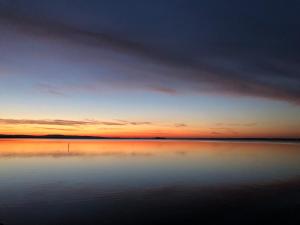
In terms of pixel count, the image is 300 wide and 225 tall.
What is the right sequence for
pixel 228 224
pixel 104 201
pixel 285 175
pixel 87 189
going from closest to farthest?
pixel 228 224
pixel 104 201
pixel 87 189
pixel 285 175

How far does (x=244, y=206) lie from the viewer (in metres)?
23.7

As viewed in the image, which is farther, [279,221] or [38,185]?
[38,185]

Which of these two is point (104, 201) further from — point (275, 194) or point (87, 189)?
point (275, 194)

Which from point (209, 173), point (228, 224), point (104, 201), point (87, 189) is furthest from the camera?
point (209, 173)

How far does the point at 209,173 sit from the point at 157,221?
24303mm

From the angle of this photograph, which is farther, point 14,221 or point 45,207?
point 45,207

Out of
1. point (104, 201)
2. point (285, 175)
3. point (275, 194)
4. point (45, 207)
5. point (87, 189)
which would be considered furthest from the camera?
point (285, 175)

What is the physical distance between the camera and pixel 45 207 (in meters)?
23.7

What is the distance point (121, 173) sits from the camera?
42844mm

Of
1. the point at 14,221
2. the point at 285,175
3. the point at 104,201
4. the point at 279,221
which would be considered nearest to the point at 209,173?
the point at 285,175

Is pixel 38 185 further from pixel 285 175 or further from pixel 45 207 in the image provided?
pixel 285 175

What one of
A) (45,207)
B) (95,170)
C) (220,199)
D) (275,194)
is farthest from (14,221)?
(95,170)

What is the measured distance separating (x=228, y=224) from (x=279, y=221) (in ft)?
10.7

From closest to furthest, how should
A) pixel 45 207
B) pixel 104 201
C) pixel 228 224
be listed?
1. pixel 228 224
2. pixel 45 207
3. pixel 104 201
